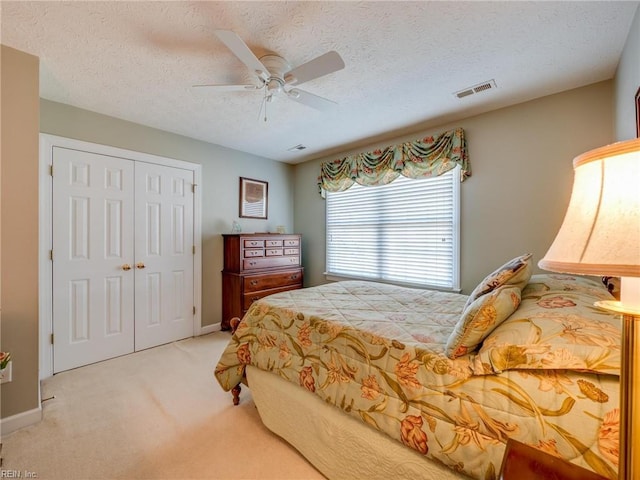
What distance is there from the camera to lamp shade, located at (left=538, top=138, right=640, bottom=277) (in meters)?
0.52

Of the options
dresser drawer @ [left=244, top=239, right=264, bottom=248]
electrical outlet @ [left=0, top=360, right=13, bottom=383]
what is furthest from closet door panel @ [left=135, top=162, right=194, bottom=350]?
electrical outlet @ [left=0, top=360, right=13, bottom=383]

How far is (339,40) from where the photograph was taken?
1.79 meters

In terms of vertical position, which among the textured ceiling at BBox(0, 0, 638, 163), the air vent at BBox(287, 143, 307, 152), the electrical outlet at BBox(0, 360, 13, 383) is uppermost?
the air vent at BBox(287, 143, 307, 152)

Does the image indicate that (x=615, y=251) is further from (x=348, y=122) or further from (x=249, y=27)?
(x=348, y=122)

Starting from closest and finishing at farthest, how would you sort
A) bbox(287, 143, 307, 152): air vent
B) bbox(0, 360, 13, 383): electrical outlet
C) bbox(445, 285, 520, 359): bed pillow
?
bbox(445, 285, 520, 359): bed pillow → bbox(0, 360, 13, 383): electrical outlet → bbox(287, 143, 307, 152): air vent

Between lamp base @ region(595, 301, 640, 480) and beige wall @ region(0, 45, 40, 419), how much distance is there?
114 inches

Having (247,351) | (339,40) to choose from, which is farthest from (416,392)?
(339,40)

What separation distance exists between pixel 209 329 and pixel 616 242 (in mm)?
3986

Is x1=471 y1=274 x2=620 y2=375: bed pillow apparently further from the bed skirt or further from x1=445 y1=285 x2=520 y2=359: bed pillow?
the bed skirt

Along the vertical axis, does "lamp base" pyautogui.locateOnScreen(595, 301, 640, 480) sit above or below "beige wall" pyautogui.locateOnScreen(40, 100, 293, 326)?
below

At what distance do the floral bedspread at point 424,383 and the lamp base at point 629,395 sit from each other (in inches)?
13.3

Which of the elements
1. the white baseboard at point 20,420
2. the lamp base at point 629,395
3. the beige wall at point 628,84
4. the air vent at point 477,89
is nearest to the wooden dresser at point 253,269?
the white baseboard at point 20,420

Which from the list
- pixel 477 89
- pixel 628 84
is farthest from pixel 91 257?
pixel 628 84

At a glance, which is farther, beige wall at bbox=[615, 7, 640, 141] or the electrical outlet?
the electrical outlet
